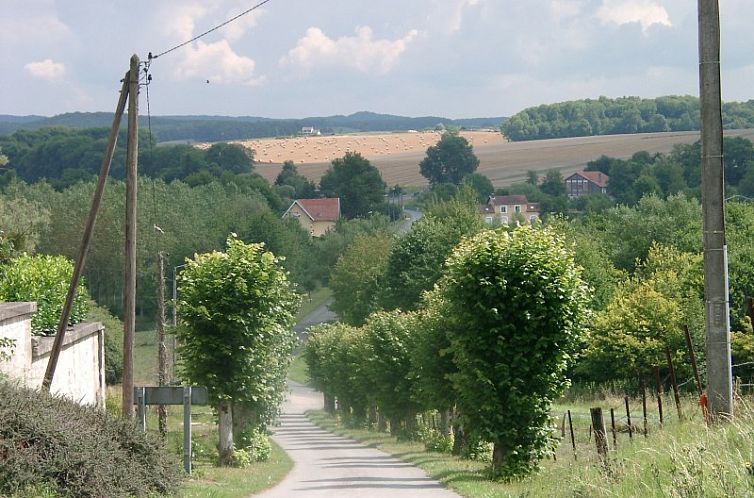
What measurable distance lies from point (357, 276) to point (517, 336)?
263 feet

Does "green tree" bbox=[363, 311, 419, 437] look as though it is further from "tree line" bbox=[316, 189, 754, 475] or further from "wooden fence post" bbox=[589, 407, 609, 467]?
"wooden fence post" bbox=[589, 407, 609, 467]

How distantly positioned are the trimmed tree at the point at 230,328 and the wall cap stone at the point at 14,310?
7244 mm

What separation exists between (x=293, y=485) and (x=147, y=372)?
54.4m

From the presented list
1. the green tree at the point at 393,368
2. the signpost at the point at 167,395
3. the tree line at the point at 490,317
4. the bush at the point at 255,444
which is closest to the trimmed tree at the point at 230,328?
the bush at the point at 255,444

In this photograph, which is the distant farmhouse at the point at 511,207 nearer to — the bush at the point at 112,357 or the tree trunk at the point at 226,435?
the bush at the point at 112,357

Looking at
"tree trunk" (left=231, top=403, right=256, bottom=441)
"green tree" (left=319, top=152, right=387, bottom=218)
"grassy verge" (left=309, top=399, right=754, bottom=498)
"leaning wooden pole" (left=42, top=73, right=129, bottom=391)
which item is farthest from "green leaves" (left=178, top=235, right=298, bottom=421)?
"green tree" (left=319, top=152, right=387, bottom=218)

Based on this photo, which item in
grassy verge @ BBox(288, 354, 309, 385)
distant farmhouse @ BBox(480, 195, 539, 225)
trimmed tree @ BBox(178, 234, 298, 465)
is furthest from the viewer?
distant farmhouse @ BBox(480, 195, 539, 225)

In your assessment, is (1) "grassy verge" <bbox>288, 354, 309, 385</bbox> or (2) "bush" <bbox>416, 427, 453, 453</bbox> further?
(1) "grassy verge" <bbox>288, 354, 309, 385</bbox>

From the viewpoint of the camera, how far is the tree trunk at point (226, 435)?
33.5m

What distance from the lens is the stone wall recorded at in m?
24.9

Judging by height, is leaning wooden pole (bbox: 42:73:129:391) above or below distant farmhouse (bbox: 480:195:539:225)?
above

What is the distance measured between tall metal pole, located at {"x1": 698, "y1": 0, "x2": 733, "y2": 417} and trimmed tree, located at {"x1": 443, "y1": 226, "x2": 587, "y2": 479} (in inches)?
449

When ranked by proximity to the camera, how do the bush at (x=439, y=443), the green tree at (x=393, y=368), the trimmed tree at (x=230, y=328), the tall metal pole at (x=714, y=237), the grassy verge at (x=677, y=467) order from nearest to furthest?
the grassy verge at (x=677, y=467), the tall metal pole at (x=714, y=237), the trimmed tree at (x=230, y=328), the bush at (x=439, y=443), the green tree at (x=393, y=368)

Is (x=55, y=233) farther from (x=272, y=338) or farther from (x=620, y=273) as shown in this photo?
(x=272, y=338)
